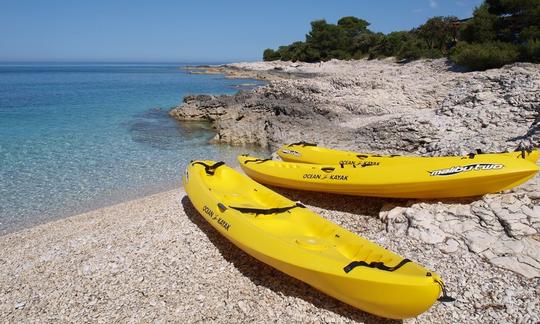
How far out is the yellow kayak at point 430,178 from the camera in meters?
5.03

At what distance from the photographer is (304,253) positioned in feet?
12.1

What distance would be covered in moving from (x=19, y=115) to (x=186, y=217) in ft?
62.3

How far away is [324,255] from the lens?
3732 mm

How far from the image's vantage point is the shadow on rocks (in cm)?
369

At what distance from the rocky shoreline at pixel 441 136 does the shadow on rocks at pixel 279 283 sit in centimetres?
103

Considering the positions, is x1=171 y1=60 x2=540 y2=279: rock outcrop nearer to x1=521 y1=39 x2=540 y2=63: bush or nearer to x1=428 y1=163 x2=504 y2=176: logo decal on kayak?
x1=428 y1=163 x2=504 y2=176: logo decal on kayak

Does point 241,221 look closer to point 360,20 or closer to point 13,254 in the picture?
point 13,254

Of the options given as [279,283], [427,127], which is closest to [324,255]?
[279,283]

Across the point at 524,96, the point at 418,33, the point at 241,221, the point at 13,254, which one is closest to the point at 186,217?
the point at 241,221

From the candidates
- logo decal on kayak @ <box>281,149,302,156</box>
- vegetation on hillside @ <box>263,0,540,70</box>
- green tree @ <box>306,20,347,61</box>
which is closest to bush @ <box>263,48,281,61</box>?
vegetation on hillside @ <box>263,0,540,70</box>

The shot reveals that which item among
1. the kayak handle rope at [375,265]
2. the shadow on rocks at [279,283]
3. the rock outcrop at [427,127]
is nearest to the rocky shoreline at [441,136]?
the rock outcrop at [427,127]

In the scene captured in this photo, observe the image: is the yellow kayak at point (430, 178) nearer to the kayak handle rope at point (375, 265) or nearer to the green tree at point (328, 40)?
the kayak handle rope at point (375, 265)

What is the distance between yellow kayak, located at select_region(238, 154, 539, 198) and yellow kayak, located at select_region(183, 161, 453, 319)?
1272 millimetres

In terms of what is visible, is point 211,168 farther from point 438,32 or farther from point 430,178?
point 438,32
